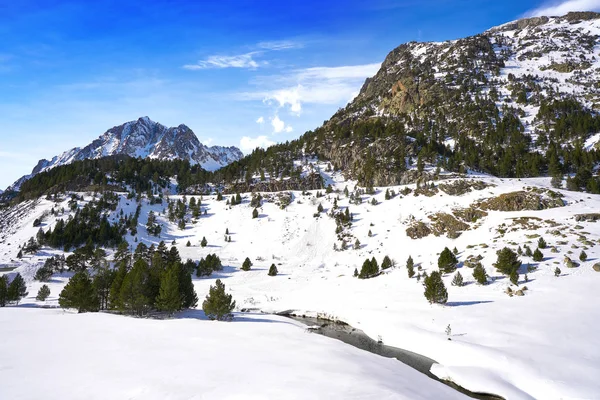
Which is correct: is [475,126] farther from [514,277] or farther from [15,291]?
[15,291]

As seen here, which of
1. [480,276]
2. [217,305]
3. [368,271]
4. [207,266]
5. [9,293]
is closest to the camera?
[217,305]

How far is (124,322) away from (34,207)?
114791 millimetres

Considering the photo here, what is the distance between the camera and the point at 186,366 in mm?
19844

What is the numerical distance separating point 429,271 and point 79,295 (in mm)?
60122

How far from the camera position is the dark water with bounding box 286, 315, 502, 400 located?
83.6 feet

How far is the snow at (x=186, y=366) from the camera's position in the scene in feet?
51.5

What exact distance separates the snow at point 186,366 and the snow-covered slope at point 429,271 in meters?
9.56

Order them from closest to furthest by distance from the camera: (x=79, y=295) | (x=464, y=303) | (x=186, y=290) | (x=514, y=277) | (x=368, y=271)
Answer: (x=464, y=303), (x=79, y=295), (x=514, y=277), (x=186, y=290), (x=368, y=271)

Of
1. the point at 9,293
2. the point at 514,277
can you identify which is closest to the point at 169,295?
the point at 9,293

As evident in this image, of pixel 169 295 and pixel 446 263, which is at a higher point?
pixel 446 263

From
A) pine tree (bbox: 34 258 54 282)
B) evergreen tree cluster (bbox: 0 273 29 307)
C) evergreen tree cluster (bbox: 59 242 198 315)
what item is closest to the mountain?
evergreen tree cluster (bbox: 59 242 198 315)

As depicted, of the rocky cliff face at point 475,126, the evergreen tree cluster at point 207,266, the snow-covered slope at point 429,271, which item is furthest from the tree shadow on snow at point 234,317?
the rocky cliff face at point 475,126

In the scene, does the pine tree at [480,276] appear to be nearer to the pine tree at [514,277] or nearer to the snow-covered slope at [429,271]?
the snow-covered slope at [429,271]

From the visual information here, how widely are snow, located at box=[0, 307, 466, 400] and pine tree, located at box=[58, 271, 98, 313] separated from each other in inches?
484
